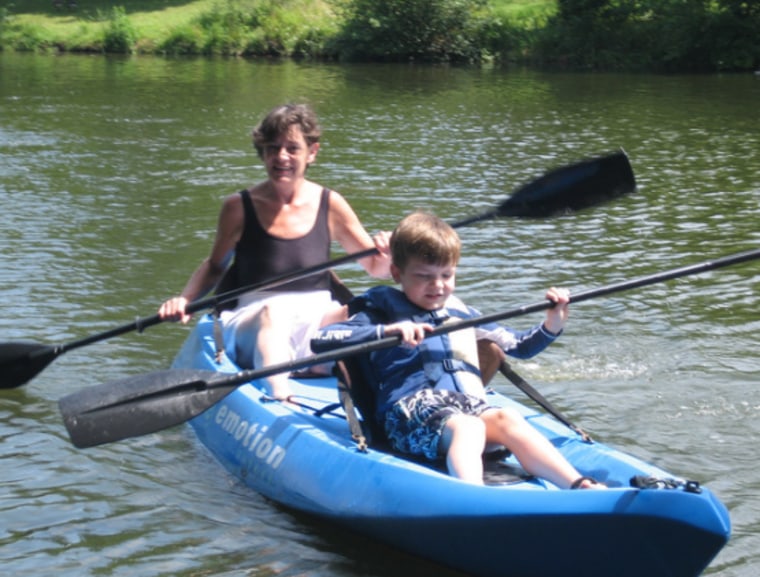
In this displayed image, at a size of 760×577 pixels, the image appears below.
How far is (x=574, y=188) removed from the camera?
6199mm

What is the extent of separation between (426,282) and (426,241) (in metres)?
0.23

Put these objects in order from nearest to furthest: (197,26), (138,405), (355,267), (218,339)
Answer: (138,405) → (218,339) → (355,267) → (197,26)

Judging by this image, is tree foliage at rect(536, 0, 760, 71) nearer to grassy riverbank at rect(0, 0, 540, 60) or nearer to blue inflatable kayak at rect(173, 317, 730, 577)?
grassy riverbank at rect(0, 0, 540, 60)

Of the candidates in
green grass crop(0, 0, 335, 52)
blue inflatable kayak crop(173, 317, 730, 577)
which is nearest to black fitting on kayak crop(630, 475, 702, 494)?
blue inflatable kayak crop(173, 317, 730, 577)

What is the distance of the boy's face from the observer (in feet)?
15.1

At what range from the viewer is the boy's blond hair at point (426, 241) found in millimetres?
4484

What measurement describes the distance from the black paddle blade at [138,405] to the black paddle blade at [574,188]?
2042 millimetres

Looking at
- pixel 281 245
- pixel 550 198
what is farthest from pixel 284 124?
pixel 550 198

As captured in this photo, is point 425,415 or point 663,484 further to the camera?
point 425,415

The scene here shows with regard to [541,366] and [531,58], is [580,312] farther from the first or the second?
[531,58]

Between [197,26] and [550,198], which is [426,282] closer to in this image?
[550,198]

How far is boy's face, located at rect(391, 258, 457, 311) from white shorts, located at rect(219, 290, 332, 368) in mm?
987

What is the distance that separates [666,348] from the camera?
23.7 feet

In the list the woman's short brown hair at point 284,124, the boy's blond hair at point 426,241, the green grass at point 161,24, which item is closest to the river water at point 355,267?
the boy's blond hair at point 426,241
